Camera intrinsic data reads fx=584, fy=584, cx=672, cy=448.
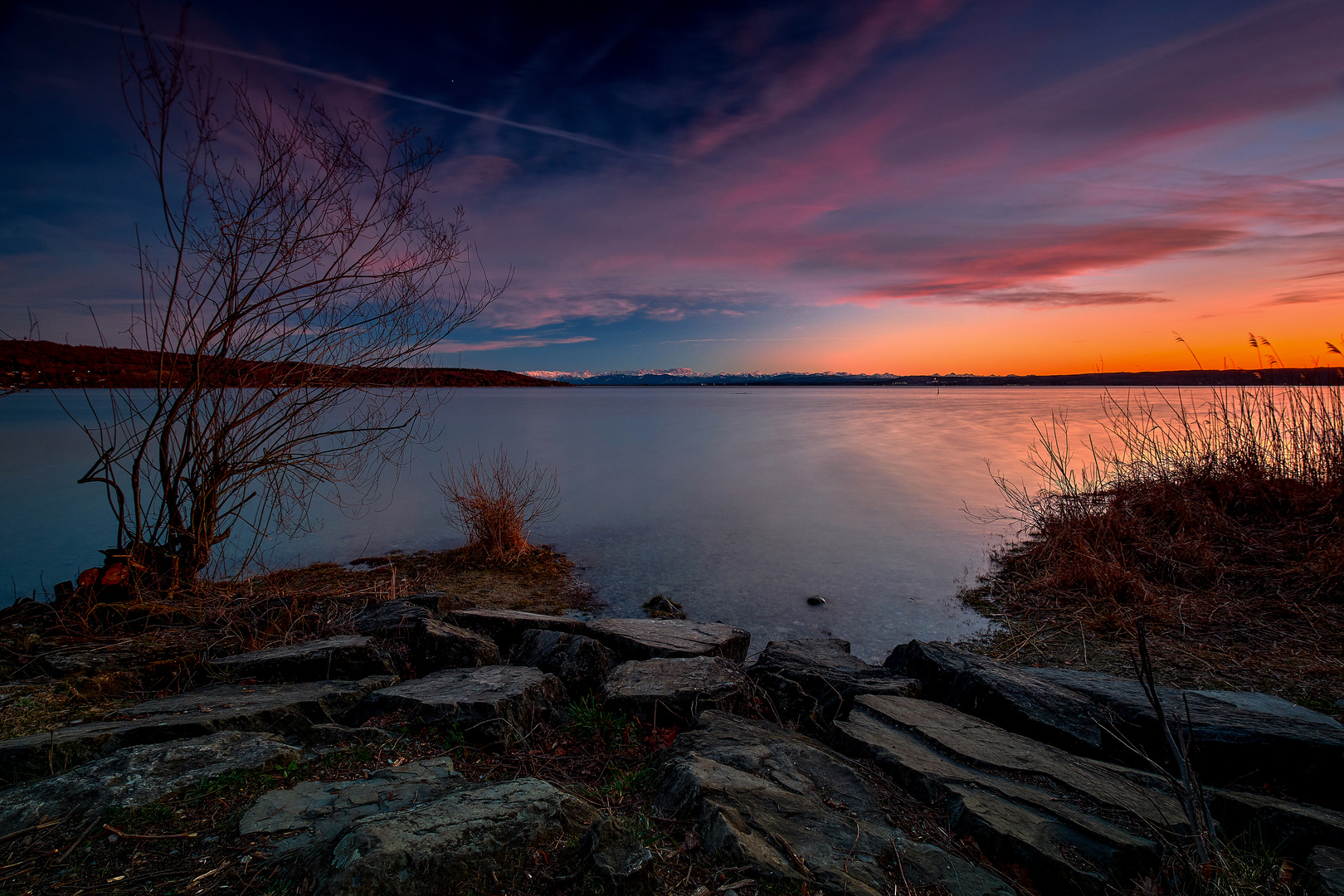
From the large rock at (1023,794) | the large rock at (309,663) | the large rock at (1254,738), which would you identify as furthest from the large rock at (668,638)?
the large rock at (1254,738)

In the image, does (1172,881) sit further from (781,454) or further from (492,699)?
(781,454)

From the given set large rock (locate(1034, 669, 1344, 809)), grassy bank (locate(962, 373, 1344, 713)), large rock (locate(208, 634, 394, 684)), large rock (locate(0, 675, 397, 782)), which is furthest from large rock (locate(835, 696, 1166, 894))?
large rock (locate(208, 634, 394, 684))

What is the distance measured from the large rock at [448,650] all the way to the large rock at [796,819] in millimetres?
1823

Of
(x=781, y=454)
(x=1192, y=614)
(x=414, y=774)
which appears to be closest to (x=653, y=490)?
(x=781, y=454)

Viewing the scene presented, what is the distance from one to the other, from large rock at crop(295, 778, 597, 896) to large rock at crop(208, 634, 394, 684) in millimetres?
2108

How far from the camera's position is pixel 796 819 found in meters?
2.30

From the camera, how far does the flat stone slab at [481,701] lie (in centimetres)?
312

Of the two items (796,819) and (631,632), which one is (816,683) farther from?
(796,819)

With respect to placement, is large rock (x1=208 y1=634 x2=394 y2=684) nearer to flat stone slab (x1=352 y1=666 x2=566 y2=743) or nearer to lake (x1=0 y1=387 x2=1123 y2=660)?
flat stone slab (x1=352 y1=666 x2=566 y2=743)

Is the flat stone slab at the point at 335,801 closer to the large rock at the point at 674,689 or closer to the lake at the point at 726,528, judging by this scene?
the large rock at the point at 674,689

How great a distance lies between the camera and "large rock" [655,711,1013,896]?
2.01 meters

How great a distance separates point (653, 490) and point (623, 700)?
1046cm

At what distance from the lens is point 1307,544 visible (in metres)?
6.57

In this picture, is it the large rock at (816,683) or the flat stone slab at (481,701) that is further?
the large rock at (816,683)
